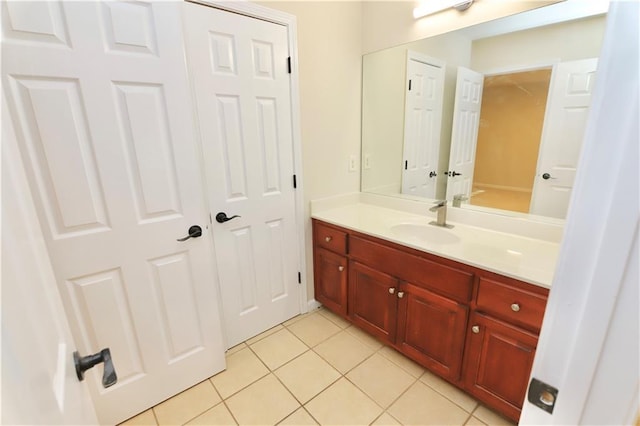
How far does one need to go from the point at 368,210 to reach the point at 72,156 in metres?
1.81

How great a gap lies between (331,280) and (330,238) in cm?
34

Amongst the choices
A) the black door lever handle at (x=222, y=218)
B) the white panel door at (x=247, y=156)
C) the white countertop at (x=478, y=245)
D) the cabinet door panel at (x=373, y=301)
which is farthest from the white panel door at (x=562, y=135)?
the black door lever handle at (x=222, y=218)

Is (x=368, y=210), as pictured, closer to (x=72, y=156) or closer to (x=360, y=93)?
(x=360, y=93)

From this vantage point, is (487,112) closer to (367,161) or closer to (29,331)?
(367,161)

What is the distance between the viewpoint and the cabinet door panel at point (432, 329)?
4.91ft

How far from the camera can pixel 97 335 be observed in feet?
4.46

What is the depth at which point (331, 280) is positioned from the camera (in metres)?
2.20

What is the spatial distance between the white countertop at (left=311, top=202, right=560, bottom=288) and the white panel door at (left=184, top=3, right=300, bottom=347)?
0.44 metres

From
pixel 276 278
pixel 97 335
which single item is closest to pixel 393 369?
pixel 276 278

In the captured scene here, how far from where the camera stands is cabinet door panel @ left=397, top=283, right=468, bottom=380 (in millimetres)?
1498

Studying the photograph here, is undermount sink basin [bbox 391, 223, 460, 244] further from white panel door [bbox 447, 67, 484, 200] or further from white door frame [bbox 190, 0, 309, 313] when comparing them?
white door frame [bbox 190, 0, 309, 313]

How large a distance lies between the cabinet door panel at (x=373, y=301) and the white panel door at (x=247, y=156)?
50cm

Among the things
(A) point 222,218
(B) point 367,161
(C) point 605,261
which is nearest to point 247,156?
(A) point 222,218

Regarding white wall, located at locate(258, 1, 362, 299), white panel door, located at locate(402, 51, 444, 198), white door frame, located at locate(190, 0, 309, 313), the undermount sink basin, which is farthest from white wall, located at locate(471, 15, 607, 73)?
white door frame, located at locate(190, 0, 309, 313)
